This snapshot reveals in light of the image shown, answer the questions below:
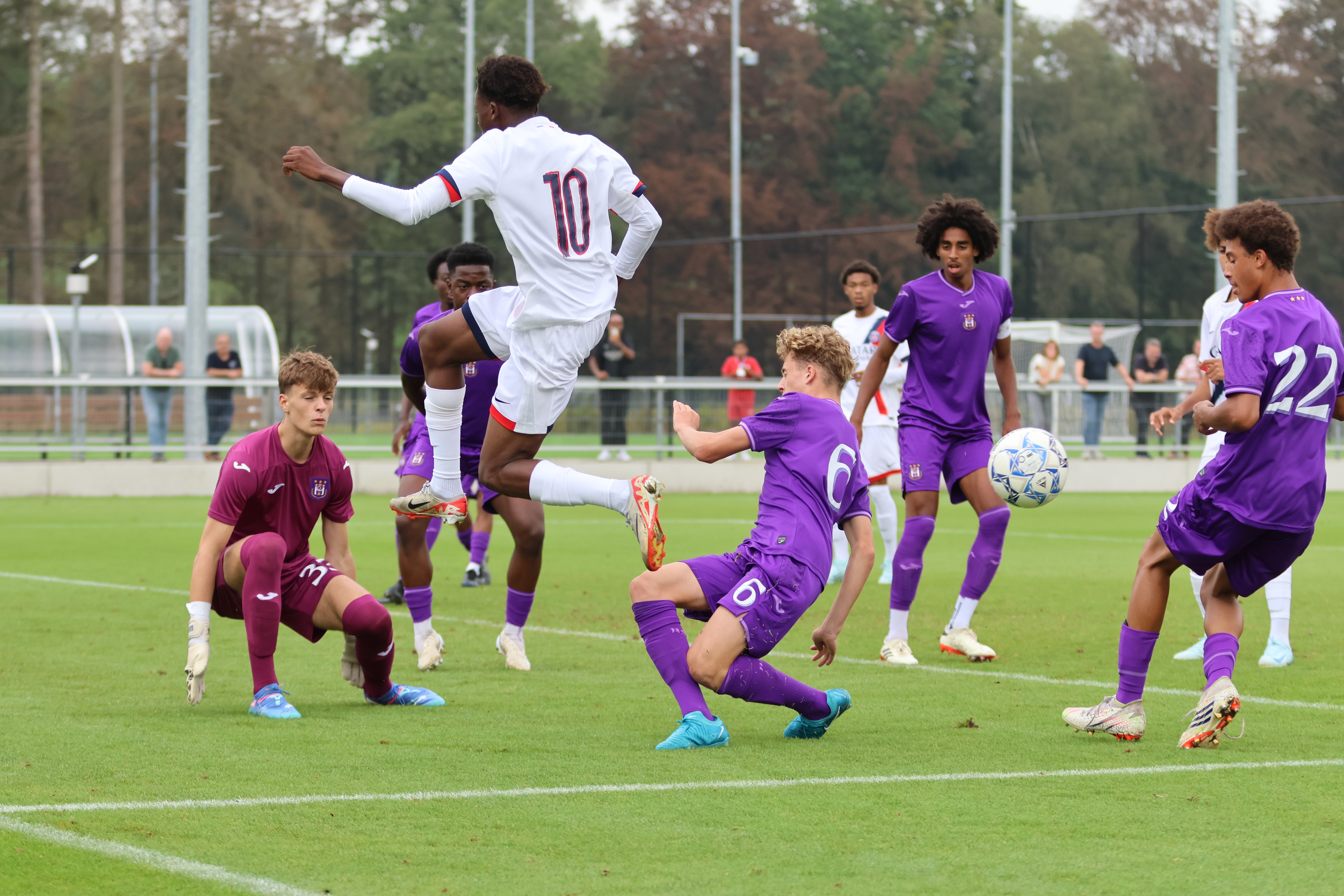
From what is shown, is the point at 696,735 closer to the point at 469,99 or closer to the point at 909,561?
the point at 909,561

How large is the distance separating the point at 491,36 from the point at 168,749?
51.4 meters

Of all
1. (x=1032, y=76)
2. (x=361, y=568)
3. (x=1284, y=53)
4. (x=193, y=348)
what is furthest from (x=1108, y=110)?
(x=361, y=568)

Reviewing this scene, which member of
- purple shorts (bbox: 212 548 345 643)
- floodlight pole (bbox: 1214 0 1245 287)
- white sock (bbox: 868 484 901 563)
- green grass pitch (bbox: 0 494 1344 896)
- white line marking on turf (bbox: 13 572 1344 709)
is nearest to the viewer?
green grass pitch (bbox: 0 494 1344 896)

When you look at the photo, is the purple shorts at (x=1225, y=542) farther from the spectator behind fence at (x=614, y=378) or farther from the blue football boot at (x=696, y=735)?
the spectator behind fence at (x=614, y=378)

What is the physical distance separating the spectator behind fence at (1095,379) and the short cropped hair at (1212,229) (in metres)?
17.5

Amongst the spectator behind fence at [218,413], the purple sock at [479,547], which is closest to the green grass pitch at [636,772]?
the purple sock at [479,547]

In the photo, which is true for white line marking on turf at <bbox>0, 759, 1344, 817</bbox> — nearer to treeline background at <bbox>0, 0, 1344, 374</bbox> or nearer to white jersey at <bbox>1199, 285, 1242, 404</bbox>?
white jersey at <bbox>1199, 285, 1242, 404</bbox>

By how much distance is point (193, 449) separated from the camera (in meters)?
21.2

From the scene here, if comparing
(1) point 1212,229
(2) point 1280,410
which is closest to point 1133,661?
(2) point 1280,410

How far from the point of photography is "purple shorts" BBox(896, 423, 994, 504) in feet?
27.0

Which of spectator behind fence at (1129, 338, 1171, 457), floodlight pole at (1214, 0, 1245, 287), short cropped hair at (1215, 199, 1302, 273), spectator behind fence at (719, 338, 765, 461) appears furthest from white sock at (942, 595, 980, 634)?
floodlight pole at (1214, 0, 1245, 287)

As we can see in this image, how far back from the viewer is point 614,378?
25266 mm

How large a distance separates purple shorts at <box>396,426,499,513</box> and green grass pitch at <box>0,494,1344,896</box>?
80cm

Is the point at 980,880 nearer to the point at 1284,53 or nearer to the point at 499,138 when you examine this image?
the point at 499,138
